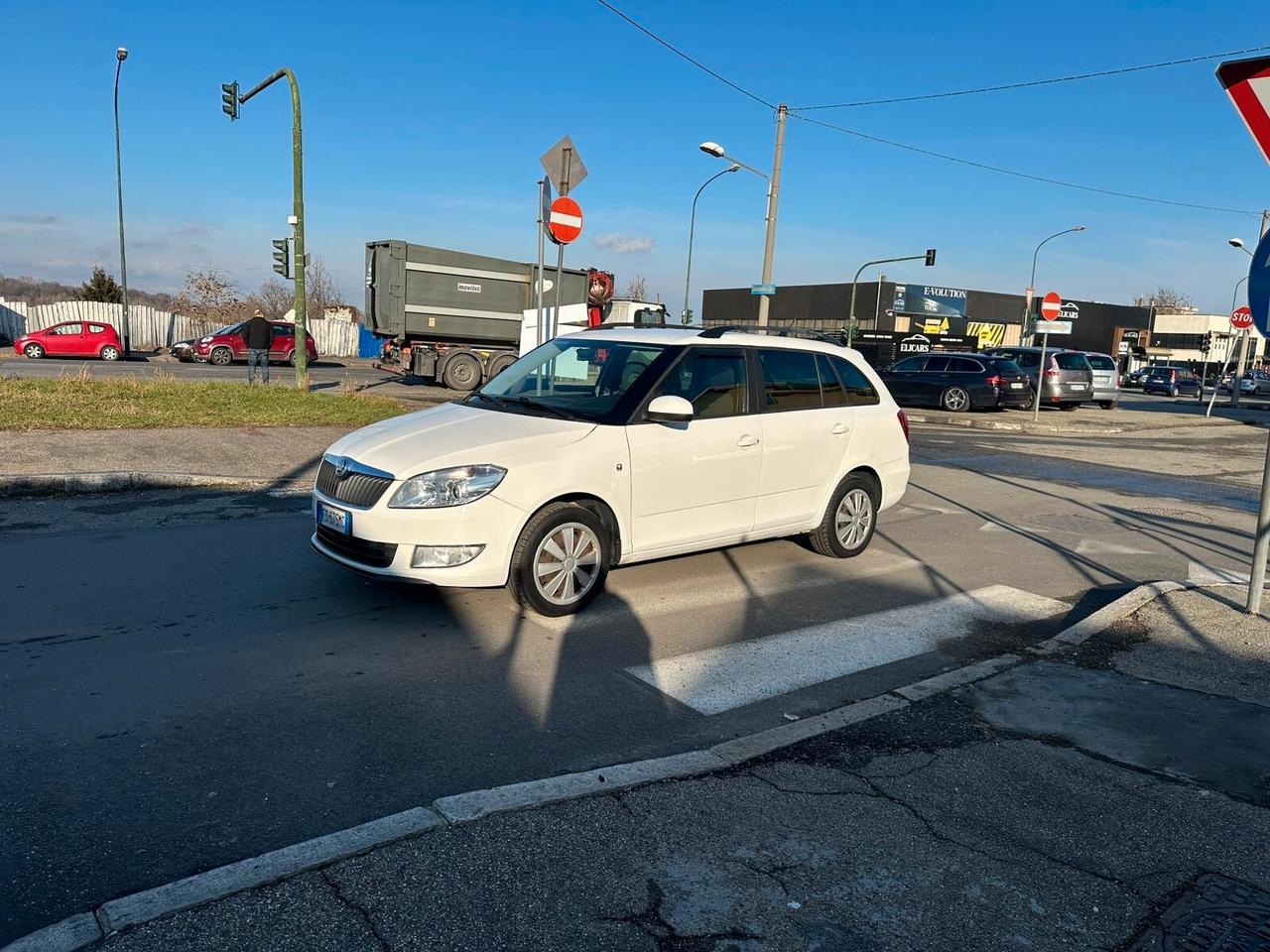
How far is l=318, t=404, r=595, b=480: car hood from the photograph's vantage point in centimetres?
532

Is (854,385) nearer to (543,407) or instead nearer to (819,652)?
(543,407)

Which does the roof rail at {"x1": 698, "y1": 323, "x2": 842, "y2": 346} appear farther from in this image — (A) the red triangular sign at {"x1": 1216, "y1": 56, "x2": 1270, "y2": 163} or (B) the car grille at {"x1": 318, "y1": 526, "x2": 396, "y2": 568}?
(A) the red triangular sign at {"x1": 1216, "y1": 56, "x2": 1270, "y2": 163}

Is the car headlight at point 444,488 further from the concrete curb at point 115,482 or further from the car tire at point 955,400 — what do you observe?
the car tire at point 955,400

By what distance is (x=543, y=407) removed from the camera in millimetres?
6164

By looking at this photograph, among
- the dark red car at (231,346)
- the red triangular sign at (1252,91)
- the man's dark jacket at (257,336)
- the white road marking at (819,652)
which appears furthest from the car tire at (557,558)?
the dark red car at (231,346)

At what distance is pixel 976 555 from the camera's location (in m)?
8.12

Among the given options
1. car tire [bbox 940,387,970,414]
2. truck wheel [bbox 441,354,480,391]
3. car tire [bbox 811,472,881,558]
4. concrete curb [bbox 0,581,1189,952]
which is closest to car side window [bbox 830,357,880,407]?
car tire [bbox 811,472,881,558]

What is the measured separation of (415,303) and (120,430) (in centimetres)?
1194

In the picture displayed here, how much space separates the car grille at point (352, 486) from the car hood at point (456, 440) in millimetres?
82

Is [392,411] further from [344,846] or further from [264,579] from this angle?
[344,846]

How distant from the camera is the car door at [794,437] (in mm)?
6734

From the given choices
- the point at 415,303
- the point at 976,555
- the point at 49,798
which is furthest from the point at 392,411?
the point at 49,798

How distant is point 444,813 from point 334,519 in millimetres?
2748

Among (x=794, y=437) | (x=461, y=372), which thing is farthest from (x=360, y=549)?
(x=461, y=372)
